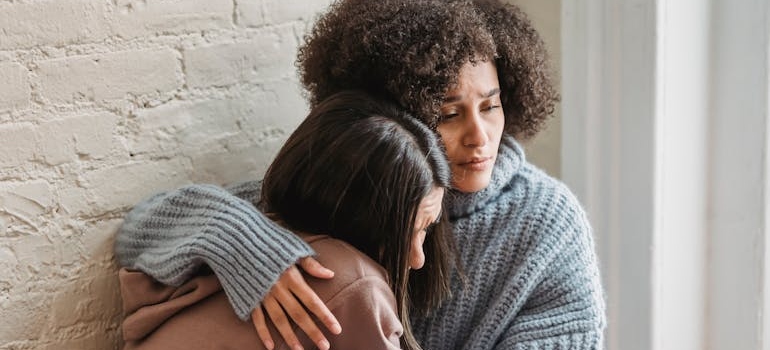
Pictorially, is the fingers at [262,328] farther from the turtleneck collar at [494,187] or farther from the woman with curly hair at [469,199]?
the turtleneck collar at [494,187]

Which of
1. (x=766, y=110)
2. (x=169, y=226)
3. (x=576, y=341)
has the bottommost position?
(x=576, y=341)

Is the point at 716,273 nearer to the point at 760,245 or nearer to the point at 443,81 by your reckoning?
the point at 760,245

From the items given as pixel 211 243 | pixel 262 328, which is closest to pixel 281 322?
pixel 262 328

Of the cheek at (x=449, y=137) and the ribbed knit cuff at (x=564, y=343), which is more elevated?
the cheek at (x=449, y=137)

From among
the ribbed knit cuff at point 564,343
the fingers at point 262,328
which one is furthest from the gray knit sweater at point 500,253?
the fingers at point 262,328

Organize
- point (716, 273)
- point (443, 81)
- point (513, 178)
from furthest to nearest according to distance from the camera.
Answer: point (716, 273) < point (513, 178) < point (443, 81)

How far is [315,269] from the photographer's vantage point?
115 cm

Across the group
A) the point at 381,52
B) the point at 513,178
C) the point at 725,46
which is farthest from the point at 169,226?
the point at 725,46

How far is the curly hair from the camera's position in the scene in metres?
1.22

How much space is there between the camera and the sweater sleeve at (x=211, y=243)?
115 cm

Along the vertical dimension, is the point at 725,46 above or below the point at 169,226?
above

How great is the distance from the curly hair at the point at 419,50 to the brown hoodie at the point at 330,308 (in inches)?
7.8

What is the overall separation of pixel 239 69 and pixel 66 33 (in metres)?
0.25

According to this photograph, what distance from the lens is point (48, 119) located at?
4.18ft
